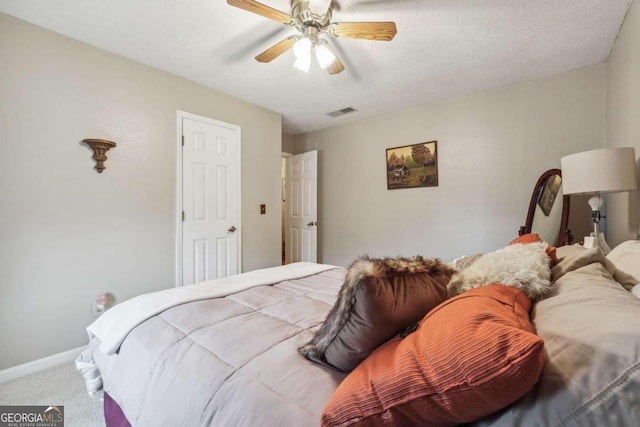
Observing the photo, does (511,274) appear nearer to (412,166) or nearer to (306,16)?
(306,16)

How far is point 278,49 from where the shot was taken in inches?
79.8

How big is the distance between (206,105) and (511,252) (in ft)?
10.1

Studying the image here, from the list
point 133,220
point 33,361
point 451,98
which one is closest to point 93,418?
point 33,361

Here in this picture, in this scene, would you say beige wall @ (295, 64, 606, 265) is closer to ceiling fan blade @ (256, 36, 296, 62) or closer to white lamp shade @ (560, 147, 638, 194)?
white lamp shade @ (560, 147, 638, 194)

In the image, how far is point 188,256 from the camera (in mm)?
2900

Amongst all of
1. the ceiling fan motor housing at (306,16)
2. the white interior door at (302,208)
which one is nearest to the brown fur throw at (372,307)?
the ceiling fan motor housing at (306,16)

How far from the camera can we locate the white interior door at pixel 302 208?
4.38 m

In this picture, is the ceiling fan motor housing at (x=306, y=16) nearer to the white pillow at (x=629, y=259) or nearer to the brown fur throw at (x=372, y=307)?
the brown fur throw at (x=372, y=307)

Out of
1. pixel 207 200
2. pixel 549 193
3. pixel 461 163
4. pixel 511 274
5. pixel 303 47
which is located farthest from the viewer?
pixel 461 163

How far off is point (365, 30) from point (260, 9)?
2.09 ft

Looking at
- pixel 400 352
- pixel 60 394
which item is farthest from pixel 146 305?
pixel 400 352

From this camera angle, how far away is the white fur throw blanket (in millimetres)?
827

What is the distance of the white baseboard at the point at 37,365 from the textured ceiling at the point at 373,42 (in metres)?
2.44

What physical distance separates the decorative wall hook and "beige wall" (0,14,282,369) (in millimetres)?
59
